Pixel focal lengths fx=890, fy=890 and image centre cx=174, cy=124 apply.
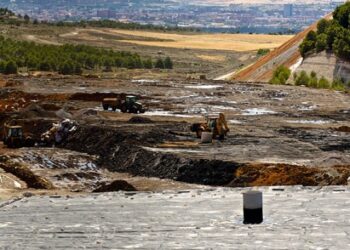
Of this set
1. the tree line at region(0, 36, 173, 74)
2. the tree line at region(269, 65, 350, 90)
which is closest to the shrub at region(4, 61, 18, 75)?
the tree line at region(0, 36, 173, 74)

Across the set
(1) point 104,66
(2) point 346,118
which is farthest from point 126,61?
(2) point 346,118

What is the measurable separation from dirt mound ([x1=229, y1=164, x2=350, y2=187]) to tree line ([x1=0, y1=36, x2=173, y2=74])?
88149mm

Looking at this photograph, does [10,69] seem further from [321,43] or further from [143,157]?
[143,157]

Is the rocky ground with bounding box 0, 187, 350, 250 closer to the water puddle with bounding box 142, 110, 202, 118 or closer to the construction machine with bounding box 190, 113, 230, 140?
the construction machine with bounding box 190, 113, 230, 140

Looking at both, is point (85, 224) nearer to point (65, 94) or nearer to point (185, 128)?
point (185, 128)

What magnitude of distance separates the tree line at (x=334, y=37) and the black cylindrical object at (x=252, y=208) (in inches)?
2961

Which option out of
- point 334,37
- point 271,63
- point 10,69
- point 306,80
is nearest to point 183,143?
point 306,80

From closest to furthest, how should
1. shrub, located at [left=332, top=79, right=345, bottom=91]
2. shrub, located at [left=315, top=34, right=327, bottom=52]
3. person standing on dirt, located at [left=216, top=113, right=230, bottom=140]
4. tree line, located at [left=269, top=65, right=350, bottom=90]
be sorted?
person standing on dirt, located at [left=216, top=113, right=230, bottom=140], shrub, located at [left=332, top=79, right=345, bottom=91], tree line, located at [left=269, top=65, right=350, bottom=90], shrub, located at [left=315, top=34, right=327, bottom=52]

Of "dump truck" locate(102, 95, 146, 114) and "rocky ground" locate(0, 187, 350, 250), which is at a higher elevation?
"rocky ground" locate(0, 187, 350, 250)

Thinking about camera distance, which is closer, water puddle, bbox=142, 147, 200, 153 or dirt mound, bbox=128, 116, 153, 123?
water puddle, bbox=142, 147, 200, 153

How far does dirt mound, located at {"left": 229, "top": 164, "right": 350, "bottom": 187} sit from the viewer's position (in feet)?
103

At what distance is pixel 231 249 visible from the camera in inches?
504

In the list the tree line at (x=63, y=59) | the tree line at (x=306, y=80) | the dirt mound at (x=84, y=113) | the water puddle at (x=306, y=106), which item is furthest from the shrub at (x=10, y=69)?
the dirt mound at (x=84, y=113)

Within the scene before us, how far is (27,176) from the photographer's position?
121ft
